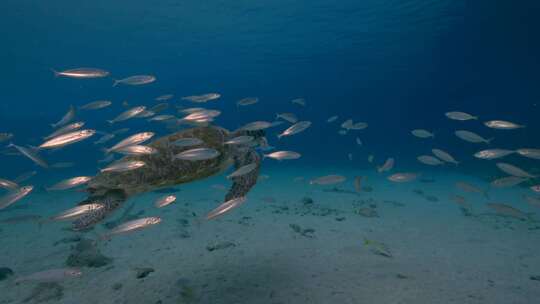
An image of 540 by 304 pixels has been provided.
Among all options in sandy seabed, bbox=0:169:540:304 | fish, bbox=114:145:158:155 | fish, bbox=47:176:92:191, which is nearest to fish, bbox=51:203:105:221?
fish, bbox=47:176:92:191

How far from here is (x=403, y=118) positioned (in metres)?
97.8

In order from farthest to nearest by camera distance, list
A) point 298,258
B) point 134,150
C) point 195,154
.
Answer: point 298,258 → point 195,154 → point 134,150

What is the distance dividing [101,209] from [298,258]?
461cm

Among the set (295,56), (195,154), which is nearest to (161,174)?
(195,154)

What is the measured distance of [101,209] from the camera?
5.23m

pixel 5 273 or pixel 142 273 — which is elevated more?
pixel 142 273

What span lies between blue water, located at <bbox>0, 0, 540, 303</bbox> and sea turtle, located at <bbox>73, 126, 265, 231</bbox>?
579 centimetres

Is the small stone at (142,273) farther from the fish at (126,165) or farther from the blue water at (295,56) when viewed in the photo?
the blue water at (295,56)

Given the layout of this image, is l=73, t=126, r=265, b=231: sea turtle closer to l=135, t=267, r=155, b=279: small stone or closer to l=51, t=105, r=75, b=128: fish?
l=135, t=267, r=155, b=279: small stone

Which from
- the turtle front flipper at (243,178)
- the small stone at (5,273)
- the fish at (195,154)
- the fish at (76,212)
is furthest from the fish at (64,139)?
the small stone at (5,273)

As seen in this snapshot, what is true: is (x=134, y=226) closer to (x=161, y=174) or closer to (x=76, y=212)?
(x=76, y=212)

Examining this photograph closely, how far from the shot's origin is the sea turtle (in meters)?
5.47

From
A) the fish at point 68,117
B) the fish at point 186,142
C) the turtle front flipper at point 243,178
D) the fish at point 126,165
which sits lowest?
the turtle front flipper at point 243,178

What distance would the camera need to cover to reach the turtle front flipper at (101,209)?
501 centimetres
